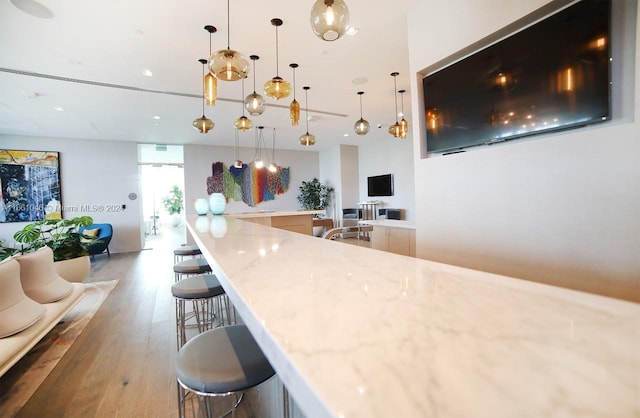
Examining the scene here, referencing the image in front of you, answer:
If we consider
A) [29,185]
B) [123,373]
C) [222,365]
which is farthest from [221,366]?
[29,185]

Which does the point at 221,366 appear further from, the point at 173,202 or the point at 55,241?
the point at 173,202

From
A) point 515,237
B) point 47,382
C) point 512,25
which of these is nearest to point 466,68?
point 512,25

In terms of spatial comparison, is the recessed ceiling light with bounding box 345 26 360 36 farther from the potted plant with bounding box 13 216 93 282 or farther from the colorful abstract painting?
the colorful abstract painting

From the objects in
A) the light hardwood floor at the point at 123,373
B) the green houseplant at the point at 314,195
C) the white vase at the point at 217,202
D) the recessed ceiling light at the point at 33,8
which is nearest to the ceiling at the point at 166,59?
the recessed ceiling light at the point at 33,8

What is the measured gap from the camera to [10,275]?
1.98 metres

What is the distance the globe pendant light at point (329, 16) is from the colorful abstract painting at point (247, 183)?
6624mm

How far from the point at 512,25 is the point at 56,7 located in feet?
12.1

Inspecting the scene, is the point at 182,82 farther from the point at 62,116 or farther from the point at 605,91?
the point at 605,91

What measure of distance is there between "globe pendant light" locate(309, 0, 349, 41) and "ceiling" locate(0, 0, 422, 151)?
3.51 ft

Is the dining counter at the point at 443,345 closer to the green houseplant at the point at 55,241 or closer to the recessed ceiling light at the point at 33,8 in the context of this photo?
the recessed ceiling light at the point at 33,8

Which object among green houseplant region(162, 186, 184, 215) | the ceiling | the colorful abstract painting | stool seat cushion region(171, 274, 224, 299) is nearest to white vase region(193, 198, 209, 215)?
the ceiling

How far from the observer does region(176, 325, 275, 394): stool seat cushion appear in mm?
896

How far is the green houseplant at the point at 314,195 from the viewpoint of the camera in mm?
9164

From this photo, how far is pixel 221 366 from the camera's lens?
957 millimetres
